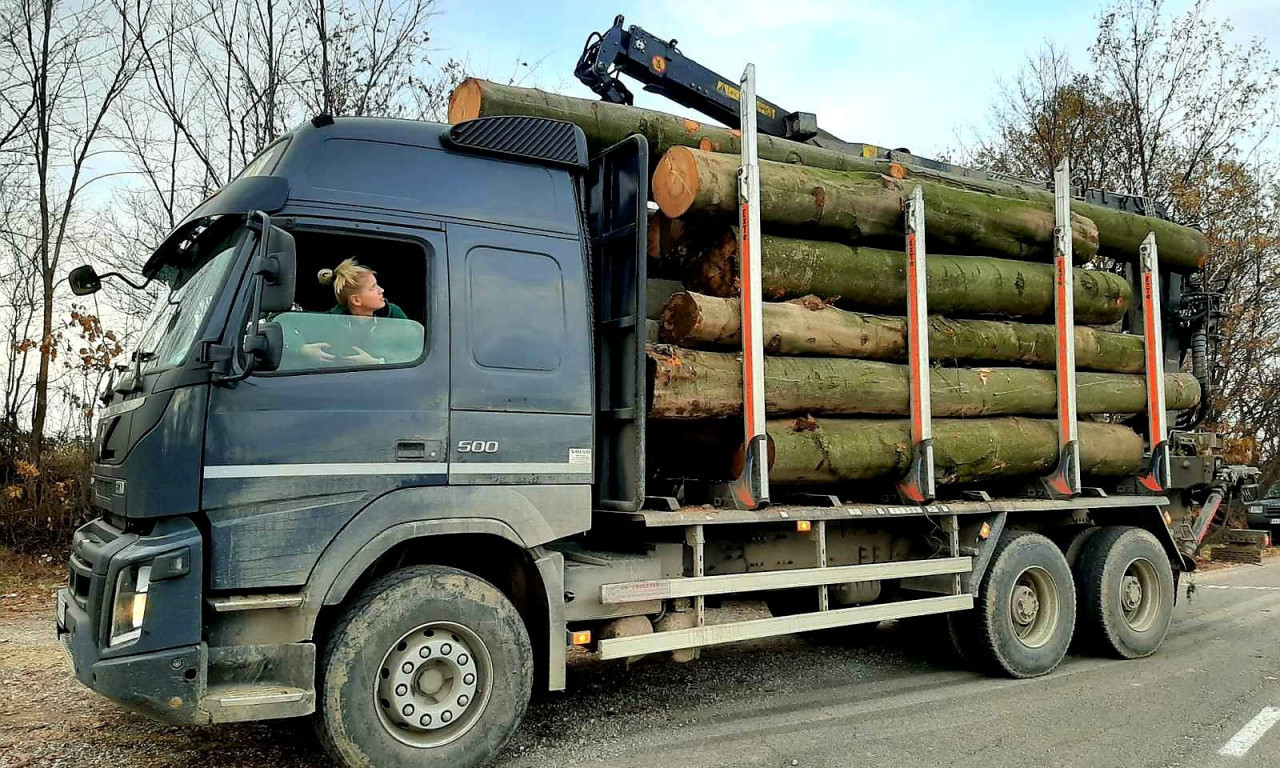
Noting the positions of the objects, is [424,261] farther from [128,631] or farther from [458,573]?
[128,631]

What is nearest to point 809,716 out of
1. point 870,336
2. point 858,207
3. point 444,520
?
point 870,336

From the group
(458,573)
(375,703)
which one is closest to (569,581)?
(458,573)

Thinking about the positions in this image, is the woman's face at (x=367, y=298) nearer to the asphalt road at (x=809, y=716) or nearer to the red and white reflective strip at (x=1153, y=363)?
the asphalt road at (x=809, y=716)

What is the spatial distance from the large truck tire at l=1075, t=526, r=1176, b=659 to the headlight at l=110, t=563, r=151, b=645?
23.1 ft

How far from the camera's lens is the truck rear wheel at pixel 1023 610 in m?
7.12

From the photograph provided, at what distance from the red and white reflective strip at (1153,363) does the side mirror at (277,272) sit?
293 inches

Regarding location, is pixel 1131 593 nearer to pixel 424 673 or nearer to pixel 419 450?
pixel 424 673

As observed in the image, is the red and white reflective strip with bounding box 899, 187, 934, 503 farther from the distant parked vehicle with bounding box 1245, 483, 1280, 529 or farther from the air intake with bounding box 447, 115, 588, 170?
the distant parked vehicle with bounding box 1245, 483, 1280, 529

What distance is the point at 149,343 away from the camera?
4957mm

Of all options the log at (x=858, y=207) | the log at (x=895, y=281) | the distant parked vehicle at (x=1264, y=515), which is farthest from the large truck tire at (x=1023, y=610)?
the distant parked vehicle at (x=1264, y=515)

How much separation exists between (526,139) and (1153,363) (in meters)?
6.24

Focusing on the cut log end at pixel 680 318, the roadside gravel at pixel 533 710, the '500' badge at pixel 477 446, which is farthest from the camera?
the cut log end at pixel 680 318

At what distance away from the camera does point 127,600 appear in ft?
13.6

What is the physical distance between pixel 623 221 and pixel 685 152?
705 millimetres
